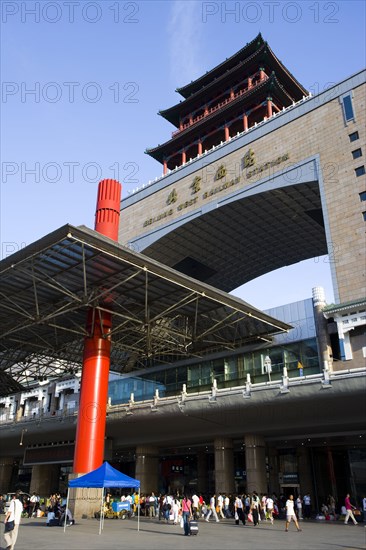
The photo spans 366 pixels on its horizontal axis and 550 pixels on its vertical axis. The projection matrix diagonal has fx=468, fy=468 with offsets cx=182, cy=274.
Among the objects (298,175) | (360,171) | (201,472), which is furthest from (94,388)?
(298,175)

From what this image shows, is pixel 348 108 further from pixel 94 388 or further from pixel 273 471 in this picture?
pixel 273 471

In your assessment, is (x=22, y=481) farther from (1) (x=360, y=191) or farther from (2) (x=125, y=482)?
(1) (x=360, y=191)

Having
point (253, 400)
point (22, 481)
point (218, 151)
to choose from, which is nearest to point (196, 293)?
point (253, 400)

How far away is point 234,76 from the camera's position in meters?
82.4

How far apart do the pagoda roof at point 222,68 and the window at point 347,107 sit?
36.2 metres

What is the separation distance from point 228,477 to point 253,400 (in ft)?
32.5

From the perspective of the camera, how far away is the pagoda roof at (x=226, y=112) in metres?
73.4

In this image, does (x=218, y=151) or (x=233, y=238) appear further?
(x=233, y=238)

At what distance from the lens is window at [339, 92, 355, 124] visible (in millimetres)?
46500

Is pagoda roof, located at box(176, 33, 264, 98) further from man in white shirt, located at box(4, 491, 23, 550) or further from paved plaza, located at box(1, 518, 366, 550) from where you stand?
man in white shirt, located at box(4, 491, 23, 550)

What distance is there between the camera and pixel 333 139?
47625mm

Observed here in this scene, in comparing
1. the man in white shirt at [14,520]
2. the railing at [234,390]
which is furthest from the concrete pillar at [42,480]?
the man in white shirt at [14,520]

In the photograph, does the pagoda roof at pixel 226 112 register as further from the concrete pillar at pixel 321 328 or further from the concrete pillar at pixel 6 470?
the concrete pillar at pixel 6 470

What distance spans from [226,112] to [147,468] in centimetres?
5716
